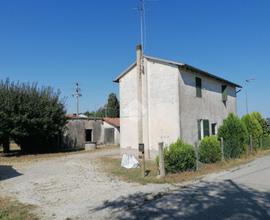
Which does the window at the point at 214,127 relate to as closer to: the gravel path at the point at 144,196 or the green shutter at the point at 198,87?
the green shutter at the point at 198,87

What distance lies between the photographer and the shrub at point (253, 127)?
23233 millimetres

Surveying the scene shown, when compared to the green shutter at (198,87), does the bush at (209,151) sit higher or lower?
lower

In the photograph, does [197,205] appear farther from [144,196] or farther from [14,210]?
[14,210]

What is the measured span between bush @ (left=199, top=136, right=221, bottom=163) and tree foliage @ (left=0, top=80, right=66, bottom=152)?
14.1 m

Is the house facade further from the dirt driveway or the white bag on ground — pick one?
the dirt driveway

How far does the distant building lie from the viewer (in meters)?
32.1

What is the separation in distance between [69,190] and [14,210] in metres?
2.58

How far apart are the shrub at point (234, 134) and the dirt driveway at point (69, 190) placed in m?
8.19

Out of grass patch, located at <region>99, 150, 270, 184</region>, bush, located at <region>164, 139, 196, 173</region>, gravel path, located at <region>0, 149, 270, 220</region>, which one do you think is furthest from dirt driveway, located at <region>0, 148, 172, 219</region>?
bush, located at <region>164, 139, 196, 173</region>

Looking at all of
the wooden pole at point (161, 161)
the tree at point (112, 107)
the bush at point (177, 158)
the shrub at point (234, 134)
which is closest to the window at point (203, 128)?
the shrub at point (234, 134)

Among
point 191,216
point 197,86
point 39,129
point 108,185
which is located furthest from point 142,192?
point 39,129

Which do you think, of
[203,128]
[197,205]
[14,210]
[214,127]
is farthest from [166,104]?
[14,210]

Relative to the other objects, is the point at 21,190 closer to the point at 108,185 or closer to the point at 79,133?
the point at 108,185

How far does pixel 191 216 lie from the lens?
23.0ft
